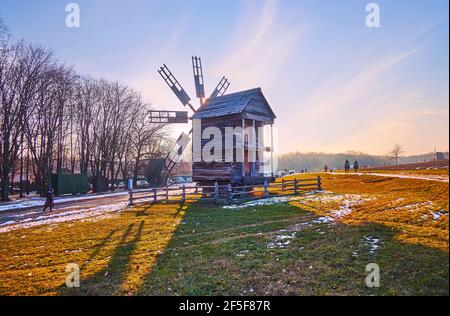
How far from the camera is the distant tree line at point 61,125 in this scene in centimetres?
3070

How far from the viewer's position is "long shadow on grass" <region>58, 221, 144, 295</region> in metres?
5.81

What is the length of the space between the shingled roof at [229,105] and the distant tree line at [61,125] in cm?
2094

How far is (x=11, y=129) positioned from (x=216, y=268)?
33871mm

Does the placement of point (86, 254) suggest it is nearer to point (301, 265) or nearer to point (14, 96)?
point (301, 265)

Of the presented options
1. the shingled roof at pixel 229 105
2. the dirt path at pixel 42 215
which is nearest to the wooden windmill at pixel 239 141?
the shingled roof at pixel 229 105

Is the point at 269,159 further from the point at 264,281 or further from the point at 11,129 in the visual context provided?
the point at 11,129

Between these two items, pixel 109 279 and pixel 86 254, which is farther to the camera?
pixel 86 254

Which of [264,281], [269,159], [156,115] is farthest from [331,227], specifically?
[156,115]

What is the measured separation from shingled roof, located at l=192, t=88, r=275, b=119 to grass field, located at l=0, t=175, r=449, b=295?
38.0 feet

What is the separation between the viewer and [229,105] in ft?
75.9

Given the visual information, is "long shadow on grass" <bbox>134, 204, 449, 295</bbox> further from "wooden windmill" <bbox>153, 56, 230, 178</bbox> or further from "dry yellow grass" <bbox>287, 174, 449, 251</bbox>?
"wooden windmill" <bbox>153, 56, 230, 178</bbox>

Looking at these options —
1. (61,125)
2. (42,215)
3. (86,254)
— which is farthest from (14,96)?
(86,254)

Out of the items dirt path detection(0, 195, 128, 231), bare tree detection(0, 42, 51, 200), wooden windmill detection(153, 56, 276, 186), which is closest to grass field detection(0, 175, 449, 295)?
dirt path detection(0, 195, 128, 231)

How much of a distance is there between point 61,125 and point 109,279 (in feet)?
127
